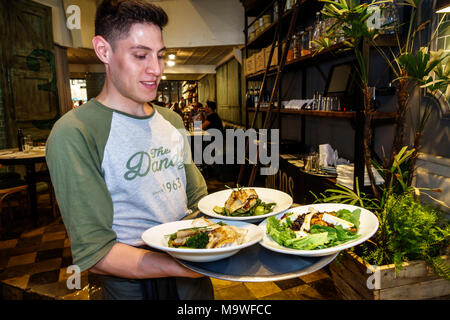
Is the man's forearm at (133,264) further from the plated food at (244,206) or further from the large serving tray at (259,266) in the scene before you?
the plated food at (244,206)

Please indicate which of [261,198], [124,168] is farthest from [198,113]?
[124,168]

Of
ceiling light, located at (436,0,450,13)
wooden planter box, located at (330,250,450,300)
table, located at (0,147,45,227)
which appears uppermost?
ceiling light, located at (436,0,450,13)

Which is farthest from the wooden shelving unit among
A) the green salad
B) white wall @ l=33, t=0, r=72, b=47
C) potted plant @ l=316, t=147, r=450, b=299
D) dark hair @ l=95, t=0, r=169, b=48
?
white wall @ l=33, t=0, r=72, b=47

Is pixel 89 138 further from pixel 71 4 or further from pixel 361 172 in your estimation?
pixel 71 4

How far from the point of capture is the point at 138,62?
1.02 m

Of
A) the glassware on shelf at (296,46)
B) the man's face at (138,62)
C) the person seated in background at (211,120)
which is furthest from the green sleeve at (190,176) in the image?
the person seated in background at (211,120)

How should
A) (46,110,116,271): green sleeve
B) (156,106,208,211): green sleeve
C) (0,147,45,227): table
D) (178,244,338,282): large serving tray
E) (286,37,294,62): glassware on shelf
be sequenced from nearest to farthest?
(178,244,338,282): large serving tray
(46,110,116,271): green sleeve
(156,106,208,211): green sleeve
(286,37,294,62): glassware on shelf
(0,147,45,227): table

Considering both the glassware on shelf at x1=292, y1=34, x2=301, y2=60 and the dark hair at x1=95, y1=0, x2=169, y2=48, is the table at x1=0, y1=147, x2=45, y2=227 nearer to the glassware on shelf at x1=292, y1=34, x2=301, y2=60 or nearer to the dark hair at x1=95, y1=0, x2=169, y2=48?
the glassware on shelf at x1=292, y1=34, x2=301, y2=60

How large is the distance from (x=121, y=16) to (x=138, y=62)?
0.15 meters

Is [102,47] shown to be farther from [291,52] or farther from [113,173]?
[291,52]

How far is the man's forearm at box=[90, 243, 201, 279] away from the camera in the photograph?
34.8 inches

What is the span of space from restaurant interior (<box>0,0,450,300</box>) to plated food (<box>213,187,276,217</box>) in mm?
17

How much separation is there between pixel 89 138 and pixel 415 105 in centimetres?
208

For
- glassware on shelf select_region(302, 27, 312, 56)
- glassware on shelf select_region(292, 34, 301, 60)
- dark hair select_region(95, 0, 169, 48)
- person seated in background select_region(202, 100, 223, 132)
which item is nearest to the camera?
dark hair select_region(95, 0, 169, 48)
